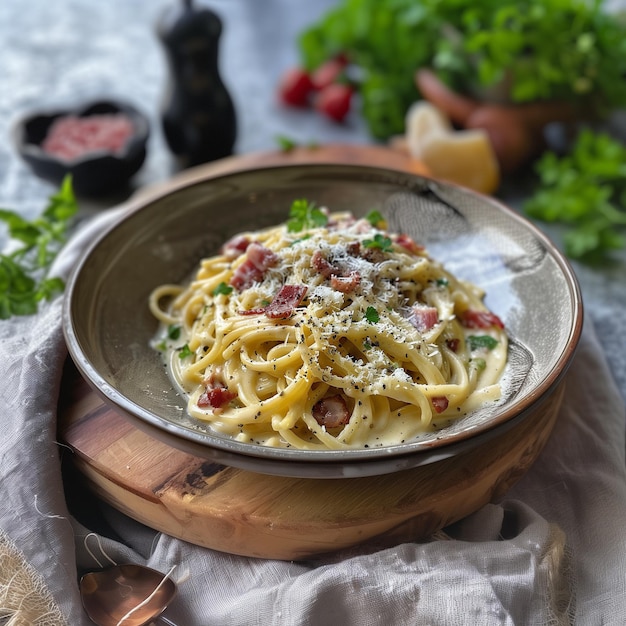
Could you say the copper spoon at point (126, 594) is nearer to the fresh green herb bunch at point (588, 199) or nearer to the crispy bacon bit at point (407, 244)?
the crispy bacon bit at point (407, 244)

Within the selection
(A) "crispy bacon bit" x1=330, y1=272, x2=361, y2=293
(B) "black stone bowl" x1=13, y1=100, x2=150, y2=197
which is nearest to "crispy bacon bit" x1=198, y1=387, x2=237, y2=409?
(A) "crispy bacon bit" x1=330, y1=272, x2=361, y2=293

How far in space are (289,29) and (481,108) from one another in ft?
9.98

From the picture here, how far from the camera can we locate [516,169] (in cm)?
623

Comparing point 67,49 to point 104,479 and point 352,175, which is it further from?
point 104,479

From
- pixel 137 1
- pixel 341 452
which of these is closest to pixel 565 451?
pixel 341 452

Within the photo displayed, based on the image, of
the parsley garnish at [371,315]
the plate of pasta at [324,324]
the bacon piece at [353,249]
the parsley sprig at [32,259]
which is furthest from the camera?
the parsley sprig at [32,259]

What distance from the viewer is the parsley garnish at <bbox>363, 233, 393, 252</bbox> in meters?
3.68

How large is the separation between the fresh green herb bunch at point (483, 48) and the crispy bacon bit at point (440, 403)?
3.30m

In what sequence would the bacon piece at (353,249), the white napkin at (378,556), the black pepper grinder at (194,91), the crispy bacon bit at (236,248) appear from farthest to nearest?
the black pepper grinder at (194,91) < the crispy bacon bit at (236,248) < the bacon piece at (353,249) < the white napkin at (378,556)

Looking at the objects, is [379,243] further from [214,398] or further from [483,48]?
[483,48]

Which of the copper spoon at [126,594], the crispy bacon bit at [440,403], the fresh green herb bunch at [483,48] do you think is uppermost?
the fresh green herb bunch at [483,48]

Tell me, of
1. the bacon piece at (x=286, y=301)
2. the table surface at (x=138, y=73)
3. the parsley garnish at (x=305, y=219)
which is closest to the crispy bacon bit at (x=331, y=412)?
the bacon piece at (x=286, y=301)

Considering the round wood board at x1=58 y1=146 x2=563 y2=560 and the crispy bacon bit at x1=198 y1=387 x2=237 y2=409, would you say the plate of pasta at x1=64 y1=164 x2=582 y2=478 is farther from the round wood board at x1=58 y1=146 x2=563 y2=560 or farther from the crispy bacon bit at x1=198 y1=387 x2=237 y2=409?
the round wood board at x1=58 y1=146 x2=563 y2=560

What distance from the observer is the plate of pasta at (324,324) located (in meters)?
3.13
